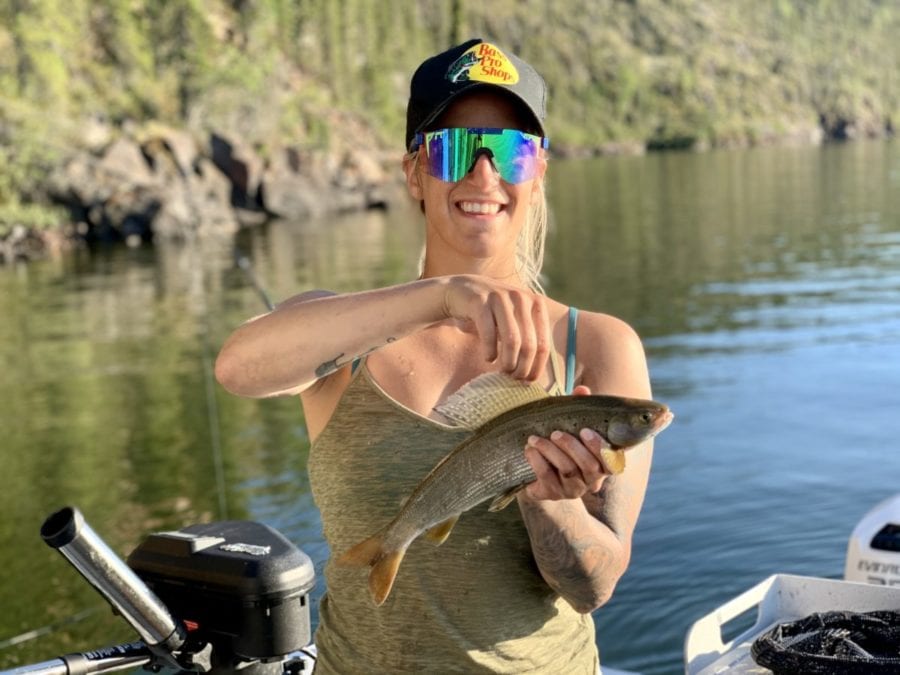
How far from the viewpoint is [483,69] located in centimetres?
252

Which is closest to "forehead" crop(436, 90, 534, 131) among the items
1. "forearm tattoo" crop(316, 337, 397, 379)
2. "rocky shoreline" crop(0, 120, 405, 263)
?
"forearm tattoo" crop(316, 337, 397, 379)

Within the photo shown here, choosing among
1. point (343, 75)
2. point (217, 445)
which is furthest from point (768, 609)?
point (343, 75)

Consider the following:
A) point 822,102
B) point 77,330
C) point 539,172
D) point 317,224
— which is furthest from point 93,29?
point 822,102

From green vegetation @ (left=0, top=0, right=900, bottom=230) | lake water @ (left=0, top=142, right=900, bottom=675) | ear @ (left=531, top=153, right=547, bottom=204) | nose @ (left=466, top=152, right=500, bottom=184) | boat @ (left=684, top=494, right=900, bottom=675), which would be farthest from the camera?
green vegetation @ (left=0, top=0, right=900, bottom=230)

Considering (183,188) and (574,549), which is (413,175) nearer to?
(574,549)

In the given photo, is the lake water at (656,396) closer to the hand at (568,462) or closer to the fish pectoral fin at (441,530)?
the fish pectoral fin at (441,530)

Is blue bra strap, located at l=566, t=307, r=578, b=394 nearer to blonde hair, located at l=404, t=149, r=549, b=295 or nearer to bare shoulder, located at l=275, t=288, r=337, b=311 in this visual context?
blonde hair, located at l=404, t=149, r=549, b=295

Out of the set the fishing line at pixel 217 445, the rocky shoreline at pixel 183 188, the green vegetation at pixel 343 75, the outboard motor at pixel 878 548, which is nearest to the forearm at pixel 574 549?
the outboard motor at pixel 878 548

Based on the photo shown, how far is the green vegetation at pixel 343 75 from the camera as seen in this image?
63.7m

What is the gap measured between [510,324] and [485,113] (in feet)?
2.40

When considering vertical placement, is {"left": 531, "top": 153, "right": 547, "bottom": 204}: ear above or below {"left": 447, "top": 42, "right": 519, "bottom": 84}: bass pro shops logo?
below

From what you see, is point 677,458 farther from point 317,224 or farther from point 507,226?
point 317,224

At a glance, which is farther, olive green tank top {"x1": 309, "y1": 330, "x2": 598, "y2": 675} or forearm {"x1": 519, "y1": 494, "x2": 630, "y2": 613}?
olive green tank top {"x1": 309, "y1": 330, "x2": 598, "y2": 675}

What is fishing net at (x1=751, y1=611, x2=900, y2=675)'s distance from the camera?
3486mm
